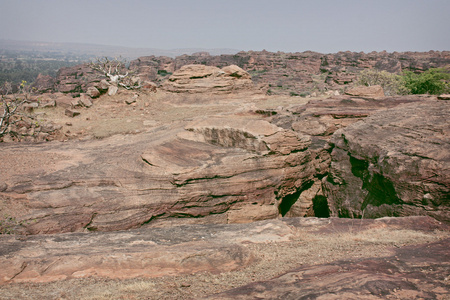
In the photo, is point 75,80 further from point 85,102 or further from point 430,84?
point 430,84

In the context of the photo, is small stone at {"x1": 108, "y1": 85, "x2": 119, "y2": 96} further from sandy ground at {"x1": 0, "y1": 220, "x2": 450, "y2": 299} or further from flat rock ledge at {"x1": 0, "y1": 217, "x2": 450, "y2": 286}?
sandy ground at {"x1": 0, "y1": 220, "x2": 450, "y2": 299}

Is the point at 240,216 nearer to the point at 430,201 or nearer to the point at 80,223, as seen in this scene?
the point at 80,223

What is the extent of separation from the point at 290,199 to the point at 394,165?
15.3 ft

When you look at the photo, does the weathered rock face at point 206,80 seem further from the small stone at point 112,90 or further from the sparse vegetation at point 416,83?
the sparse vegetation at point 416,83

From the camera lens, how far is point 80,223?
8.23 m

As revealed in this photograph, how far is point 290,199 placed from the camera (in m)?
12.9

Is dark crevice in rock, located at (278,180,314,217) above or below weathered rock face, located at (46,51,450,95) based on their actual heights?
below

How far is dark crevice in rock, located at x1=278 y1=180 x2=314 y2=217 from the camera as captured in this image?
12.7m

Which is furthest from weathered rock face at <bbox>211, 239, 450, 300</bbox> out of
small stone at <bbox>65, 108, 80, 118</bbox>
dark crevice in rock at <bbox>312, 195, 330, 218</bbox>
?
small stone at <bbox>65, 108, 80, 118</bbox>

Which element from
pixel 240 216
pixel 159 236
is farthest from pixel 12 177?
pixel 240 216

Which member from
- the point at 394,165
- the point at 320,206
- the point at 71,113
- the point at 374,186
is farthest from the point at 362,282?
the point at 71,113

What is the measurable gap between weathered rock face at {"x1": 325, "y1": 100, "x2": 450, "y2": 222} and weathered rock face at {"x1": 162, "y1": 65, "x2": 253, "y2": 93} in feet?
38.3

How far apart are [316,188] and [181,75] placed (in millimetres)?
14863

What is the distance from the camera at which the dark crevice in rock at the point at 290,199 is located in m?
12.7
